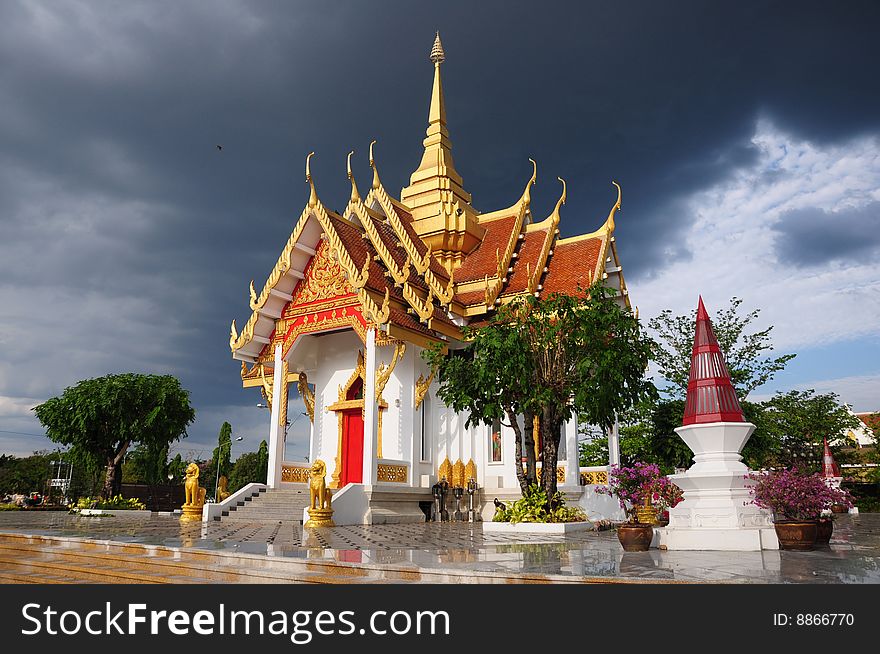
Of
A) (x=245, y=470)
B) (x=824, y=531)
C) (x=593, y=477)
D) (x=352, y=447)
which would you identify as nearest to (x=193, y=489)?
(x=352, y=447)

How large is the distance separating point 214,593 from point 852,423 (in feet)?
97.6

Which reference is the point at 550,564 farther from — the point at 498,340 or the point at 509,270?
the point at 509,270

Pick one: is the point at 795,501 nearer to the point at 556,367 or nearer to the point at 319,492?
the point at 556,367

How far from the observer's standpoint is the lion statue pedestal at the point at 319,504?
12.7 meters

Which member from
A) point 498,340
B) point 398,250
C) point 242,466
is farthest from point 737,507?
point 242,466

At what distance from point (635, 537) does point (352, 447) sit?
1085 cm

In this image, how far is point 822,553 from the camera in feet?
22.7

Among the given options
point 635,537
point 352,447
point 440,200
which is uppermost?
point 440,200

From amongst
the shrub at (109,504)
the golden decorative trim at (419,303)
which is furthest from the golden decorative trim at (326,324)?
the shrub at (109,504)

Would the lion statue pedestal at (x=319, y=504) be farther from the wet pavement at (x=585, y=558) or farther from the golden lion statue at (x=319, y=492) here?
the wet pavement at (x=585, y=558)

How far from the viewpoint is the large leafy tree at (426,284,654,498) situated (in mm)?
11617

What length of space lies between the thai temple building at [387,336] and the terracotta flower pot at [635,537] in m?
7.54

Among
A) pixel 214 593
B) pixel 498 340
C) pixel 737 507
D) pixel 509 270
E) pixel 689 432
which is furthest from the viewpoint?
pixel 509 270

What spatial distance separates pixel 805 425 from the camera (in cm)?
2648
